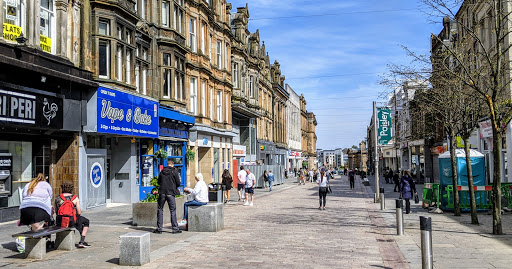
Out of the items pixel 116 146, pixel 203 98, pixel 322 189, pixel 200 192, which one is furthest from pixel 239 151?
pixel 200 192

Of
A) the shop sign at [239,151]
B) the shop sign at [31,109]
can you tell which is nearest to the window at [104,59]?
the shop sign at [31,109]

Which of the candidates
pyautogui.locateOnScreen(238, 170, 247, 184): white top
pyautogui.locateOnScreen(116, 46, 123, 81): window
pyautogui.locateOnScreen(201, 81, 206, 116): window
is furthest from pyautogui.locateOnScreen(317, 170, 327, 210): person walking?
pyautogui.locateOnScreen(201, 81, 206, 116): window

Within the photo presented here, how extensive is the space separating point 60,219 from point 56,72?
283 inches

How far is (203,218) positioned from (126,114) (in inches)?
347

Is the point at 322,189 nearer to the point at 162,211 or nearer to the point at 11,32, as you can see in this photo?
the point at 162,211

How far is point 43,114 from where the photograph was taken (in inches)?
608

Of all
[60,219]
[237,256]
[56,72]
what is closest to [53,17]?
[56,72]

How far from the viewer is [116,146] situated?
2205cm

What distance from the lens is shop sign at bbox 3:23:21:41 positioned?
545 inches

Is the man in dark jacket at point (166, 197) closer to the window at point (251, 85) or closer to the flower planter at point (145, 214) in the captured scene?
the flower planter at point (145, 214)

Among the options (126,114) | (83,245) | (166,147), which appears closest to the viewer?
(83,245)

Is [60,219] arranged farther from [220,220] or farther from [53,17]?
[53,17]

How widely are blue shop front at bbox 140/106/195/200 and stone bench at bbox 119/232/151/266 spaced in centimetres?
1244

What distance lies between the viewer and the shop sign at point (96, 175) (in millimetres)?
18688
